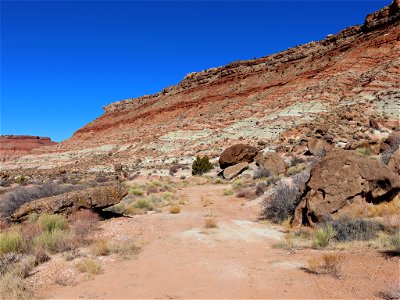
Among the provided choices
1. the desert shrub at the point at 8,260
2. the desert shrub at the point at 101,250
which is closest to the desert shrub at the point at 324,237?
the desert shrub at the point at 101,250

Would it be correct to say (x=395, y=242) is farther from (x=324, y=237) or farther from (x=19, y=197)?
(x=19, y=197)

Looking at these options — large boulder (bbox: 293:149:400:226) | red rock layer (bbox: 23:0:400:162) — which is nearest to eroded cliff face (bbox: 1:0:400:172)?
red rock layer (bbox: 23:0:400:162)

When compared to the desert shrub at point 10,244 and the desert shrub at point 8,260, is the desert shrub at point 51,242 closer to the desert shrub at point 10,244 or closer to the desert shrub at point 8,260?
the desert shrub at point 10,244

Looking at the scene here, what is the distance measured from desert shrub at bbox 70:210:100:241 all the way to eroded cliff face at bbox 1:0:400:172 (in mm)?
20958

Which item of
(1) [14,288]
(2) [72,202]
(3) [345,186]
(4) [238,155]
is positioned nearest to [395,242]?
(3) [345,186]

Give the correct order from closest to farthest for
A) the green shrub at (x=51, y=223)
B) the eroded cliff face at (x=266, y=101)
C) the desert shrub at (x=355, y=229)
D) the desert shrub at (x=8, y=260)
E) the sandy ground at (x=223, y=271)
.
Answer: the sandy ground at (x=223, y=271), the desert shrub at (x=8, y=260), the desert shrub at (x=355, y=229), the green shrub at (x=51, y=223), the eroded cliff face at (x=266, y=101)

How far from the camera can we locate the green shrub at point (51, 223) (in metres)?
8.36

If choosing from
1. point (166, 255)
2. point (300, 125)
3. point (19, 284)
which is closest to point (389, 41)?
point (300, 125)

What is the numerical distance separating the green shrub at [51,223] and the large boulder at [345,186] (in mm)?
5946

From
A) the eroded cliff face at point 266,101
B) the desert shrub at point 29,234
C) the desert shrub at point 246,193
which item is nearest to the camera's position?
the desert shrub at point 29,234

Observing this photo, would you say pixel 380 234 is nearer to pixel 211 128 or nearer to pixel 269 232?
pixel 269 232

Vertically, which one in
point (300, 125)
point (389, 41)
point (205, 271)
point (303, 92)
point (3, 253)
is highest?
point (389, 41)

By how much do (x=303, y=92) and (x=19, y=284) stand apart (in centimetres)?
3456

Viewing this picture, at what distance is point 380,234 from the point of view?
701 centimetres
